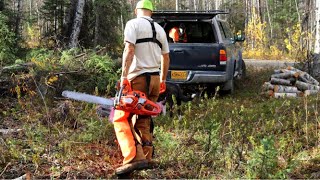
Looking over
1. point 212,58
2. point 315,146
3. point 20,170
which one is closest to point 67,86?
point 212,58

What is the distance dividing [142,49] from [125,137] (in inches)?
45.2

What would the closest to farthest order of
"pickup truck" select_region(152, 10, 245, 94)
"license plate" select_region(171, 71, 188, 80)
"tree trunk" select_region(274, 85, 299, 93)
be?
"pickup truck" select_region(152, 10, 245, 94), "license plate" select_region(171, 71, 188, 80), "tree trunk" select_region(274, 85, 299, 93)

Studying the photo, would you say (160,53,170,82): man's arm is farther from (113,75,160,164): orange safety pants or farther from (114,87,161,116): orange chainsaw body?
(114,87,161,116): orange chainsaw body

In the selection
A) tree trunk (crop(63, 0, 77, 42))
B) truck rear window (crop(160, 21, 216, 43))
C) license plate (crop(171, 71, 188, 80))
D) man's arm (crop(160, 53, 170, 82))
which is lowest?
license plate (crop(171, 71, 188, 80))

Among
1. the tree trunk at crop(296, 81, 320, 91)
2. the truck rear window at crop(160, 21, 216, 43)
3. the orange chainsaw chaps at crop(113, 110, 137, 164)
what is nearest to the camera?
the orange chainsaw chaps at crop(113, 110, 137, 164)

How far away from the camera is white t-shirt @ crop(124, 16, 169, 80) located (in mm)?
5035

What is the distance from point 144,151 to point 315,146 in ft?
8.54

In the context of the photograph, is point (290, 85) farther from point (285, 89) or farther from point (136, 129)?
point (136, 129)

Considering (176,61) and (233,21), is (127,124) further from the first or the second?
(233,21)

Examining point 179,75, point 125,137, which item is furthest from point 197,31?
point 125,137

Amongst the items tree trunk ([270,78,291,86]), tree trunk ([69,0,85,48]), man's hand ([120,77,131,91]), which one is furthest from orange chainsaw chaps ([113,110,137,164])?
tree trunk ([69,0,85,48])

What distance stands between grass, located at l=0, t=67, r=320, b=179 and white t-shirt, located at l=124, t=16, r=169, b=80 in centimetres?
103

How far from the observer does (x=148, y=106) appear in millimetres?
5074

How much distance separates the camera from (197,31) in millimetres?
10148
